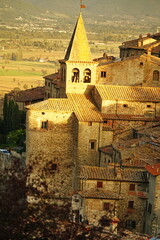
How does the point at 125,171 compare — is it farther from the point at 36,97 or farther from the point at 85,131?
the point at 36,97

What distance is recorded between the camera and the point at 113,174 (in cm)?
3675

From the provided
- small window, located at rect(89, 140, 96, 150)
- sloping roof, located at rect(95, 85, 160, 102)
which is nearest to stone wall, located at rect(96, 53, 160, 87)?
sloping roof, located at rect(95, 85, 160, 102)

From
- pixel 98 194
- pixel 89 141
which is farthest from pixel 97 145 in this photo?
pixel 98 194

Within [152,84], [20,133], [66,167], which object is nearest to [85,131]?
[66,167]

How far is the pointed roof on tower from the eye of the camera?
46281 mm

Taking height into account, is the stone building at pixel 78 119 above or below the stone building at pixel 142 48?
below

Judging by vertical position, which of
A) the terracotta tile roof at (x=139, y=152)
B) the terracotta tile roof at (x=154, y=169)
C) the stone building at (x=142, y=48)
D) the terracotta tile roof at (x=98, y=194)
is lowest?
the terracotta tile roof at (x=98, y=194)

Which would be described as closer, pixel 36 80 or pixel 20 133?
pixel 20 133

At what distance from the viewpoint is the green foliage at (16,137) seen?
181 ft

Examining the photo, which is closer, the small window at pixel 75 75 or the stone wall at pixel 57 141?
the stone wall at pixel 57 141

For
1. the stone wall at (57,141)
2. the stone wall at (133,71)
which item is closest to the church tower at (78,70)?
the stone wall at (57,141)

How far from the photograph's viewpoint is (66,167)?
43.5 metres

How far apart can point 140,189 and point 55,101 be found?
31.7ft

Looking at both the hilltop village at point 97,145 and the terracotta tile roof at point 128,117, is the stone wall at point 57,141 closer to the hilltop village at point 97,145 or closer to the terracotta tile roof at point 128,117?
the hilltop village at point 97,145
